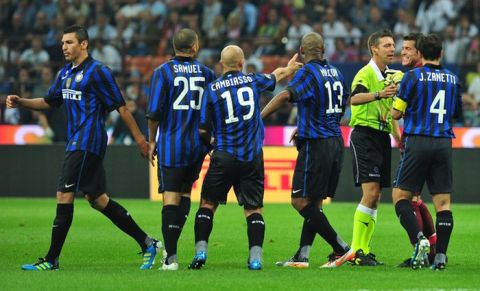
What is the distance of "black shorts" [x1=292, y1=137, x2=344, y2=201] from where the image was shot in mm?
10719

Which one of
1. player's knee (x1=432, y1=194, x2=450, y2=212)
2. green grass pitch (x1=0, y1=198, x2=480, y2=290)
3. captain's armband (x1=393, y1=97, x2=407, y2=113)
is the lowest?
green grass pitch (x1=0, y1=198, x2=480, y2=290)

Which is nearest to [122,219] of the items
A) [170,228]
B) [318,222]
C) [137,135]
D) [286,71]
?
[170,228]

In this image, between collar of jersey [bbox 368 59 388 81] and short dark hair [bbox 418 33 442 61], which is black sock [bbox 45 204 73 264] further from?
short dark hair [bbox 418 33 442 61]

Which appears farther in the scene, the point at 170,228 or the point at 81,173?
the point at 81,173

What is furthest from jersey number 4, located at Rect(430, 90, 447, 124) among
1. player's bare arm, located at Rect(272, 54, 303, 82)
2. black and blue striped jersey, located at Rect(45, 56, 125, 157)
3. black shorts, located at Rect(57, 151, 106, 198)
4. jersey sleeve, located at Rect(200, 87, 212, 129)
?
black shorts, located at Rect(57, 151, 106, 198)

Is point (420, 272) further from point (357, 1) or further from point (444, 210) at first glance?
point (357, 1)

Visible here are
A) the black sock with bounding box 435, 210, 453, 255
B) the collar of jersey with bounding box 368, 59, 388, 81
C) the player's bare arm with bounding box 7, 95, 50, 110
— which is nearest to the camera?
the black sock with bounding box 435, 210, 453, 255

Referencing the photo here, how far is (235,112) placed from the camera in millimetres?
10250

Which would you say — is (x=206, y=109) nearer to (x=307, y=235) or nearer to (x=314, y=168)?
(x=314, y=168)

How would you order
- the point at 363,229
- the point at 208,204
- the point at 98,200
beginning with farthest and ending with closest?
the point at 363,229 < the point at 98,200 < the point at 208,204

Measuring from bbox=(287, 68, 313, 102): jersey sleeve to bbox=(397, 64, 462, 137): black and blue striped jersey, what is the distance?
854mm

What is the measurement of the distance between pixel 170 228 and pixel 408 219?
220 cm

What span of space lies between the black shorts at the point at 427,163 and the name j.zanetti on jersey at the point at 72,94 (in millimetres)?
3099

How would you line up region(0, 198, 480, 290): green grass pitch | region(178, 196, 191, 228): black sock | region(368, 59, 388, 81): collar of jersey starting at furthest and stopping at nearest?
region(368, 59, 388, 81): collar of jersey
region(178, 196, 191, 228): black sock
region(0, 198, 480, 290): green grass pitch
